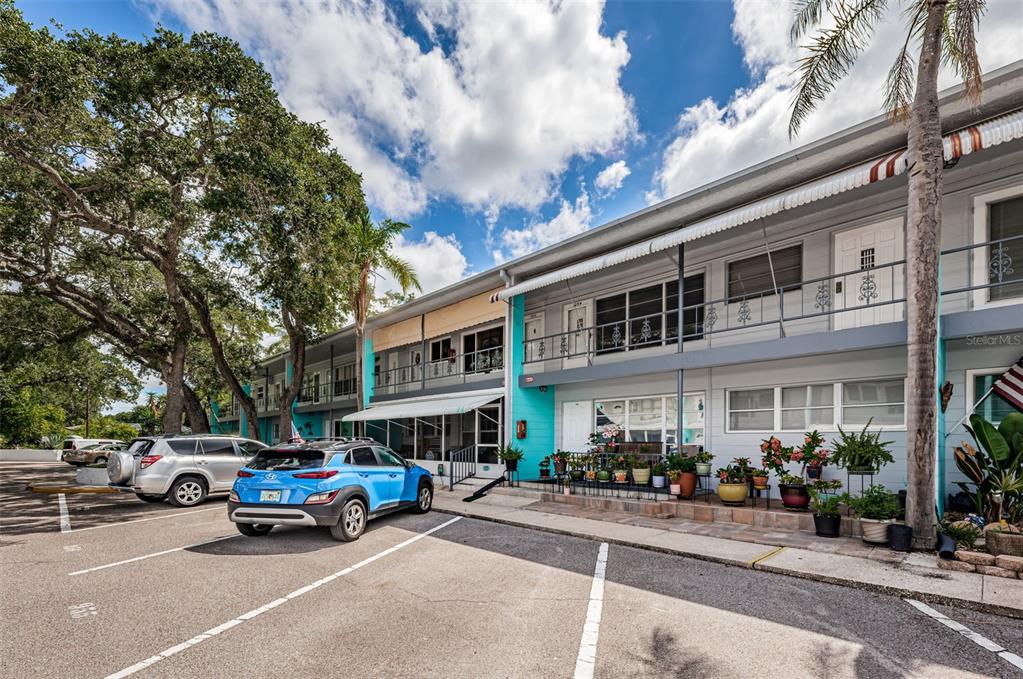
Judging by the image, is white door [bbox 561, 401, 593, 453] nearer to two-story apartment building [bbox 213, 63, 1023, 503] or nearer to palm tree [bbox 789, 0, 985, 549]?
two-story apartment building [bbox 213, 63, 1023, 503]

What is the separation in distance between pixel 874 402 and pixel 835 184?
4247 mm

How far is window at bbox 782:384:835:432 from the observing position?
10641mm

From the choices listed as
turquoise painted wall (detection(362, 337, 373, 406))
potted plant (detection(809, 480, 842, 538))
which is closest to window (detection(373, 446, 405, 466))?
potted plant (detection(809, 480, 842, 538))

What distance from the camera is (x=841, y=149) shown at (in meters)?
9.05

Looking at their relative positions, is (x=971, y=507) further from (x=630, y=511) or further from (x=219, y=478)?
(x=219, y=478)

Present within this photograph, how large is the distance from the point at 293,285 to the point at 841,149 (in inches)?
563

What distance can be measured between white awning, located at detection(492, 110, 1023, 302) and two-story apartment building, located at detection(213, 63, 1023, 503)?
3 centimetres

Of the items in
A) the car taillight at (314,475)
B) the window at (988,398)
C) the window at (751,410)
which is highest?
the window at (988,398)

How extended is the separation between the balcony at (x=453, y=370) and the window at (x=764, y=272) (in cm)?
735

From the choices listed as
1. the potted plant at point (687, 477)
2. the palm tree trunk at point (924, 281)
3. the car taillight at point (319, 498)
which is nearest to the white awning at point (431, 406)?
the potted plant at point (687, 477)

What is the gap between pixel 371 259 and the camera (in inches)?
732

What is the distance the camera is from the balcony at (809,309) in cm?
882

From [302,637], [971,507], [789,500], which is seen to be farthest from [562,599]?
[971,507]

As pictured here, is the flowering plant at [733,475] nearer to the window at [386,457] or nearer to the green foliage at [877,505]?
the green foliage at [877,505]
